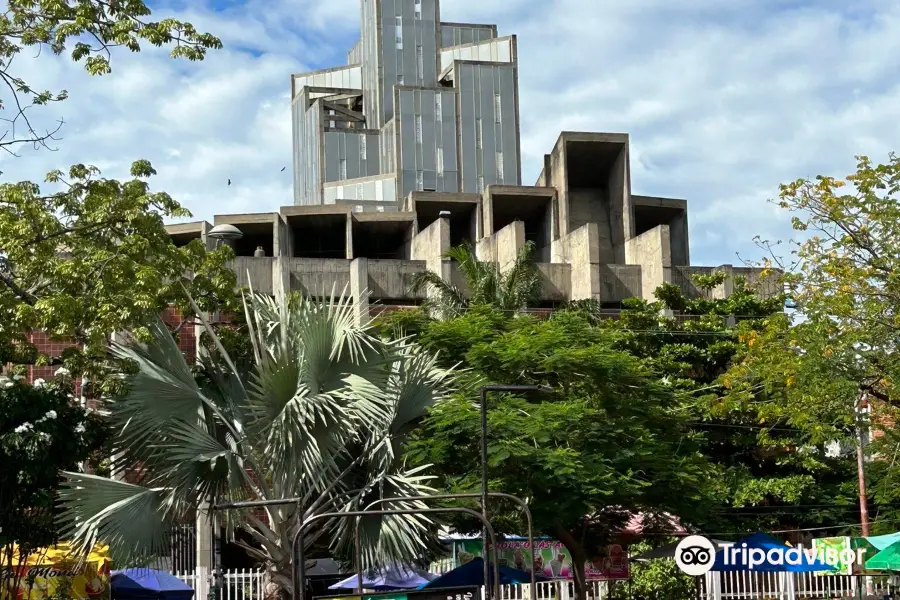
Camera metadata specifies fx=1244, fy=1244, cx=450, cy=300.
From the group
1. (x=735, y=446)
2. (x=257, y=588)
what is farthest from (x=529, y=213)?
(x=257, y=588)

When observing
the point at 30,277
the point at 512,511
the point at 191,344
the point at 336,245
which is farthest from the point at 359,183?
the point at 30,277

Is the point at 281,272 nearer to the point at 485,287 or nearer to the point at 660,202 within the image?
the point at 485,287

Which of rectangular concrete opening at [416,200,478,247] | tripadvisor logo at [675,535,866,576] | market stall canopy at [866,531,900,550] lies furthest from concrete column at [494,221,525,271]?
market stall canopy at [866,531,900,550]

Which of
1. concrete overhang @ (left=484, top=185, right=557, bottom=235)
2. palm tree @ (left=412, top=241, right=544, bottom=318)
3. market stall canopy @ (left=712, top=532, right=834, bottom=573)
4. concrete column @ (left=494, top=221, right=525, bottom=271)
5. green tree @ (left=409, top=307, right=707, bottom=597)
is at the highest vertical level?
concrete overhang @ (left=484, top=185, right=557, bottom=235)

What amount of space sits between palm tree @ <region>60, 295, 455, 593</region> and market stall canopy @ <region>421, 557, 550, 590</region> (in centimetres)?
101

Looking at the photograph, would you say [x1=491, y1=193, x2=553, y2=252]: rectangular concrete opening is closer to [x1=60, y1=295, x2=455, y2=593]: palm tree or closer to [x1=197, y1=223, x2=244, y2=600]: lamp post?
[x1=197, y1=223, x2=244, y2=600]: lamp post

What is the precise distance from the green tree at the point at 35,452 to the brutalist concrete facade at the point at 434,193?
5267 mm

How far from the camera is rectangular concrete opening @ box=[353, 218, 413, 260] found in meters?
58.3

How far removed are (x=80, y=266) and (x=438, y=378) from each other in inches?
348

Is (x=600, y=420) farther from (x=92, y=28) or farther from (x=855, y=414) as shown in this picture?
(x=92, y=28)

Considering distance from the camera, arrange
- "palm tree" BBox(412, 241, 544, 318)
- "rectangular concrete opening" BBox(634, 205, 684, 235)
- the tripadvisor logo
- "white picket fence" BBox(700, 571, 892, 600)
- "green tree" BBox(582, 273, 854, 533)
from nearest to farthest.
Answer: the tripadvisor logo, "white picket fence" BBox(700, 571, 892, 600), "green tree" BBox(582, 273, 854, 533), "palm tree" BBox(412, 241, 544, 318), "rectangular concrete opening" BBox(634, 205, 684, 235)

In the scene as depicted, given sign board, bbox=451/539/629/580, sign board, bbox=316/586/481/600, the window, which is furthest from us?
the window

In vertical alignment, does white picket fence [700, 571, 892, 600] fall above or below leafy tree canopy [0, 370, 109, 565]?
below

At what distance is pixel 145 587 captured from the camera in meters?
26.6
